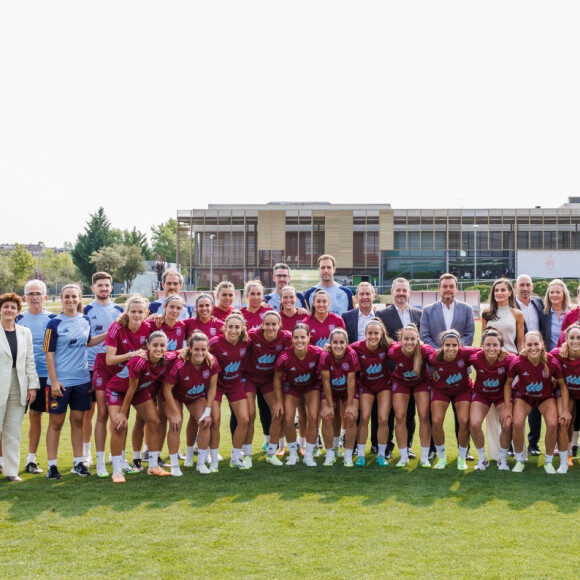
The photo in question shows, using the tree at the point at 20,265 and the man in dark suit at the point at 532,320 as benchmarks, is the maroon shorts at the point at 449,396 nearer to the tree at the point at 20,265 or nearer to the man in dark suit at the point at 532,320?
the man in dark suit at the point at 532,320

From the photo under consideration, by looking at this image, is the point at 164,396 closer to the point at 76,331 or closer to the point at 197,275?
the point at 76,331

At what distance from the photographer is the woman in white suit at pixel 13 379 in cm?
627

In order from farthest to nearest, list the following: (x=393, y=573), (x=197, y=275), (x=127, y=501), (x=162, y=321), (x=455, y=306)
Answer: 1. (x=197, y=275)
2. (x=455, y=306)
3. (x=162, y=321)
4. (x=127, y=501)
5. (x=393, y=573)

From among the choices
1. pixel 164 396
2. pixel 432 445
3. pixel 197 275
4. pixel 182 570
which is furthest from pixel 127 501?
pixel 197 275

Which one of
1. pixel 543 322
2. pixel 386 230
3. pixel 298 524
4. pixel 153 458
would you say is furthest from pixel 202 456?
pixel 386 230

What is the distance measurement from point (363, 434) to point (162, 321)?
7.79 feet

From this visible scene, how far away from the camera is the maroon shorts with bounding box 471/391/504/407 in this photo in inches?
264

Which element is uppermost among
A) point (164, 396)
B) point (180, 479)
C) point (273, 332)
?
point (273, 332)

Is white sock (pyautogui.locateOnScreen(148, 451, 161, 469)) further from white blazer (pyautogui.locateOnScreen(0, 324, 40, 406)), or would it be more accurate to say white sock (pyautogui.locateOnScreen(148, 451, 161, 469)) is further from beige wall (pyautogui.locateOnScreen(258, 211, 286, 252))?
beige wall (pyautogui.locateOnScreen(258, 211, 286, 252))

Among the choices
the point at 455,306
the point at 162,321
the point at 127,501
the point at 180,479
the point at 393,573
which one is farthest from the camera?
the point at 455,306

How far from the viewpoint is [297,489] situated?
19.4 ft

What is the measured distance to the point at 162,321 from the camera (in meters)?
6.78

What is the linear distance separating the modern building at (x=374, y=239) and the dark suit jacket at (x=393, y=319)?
146 feet

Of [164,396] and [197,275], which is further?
[197,275]
